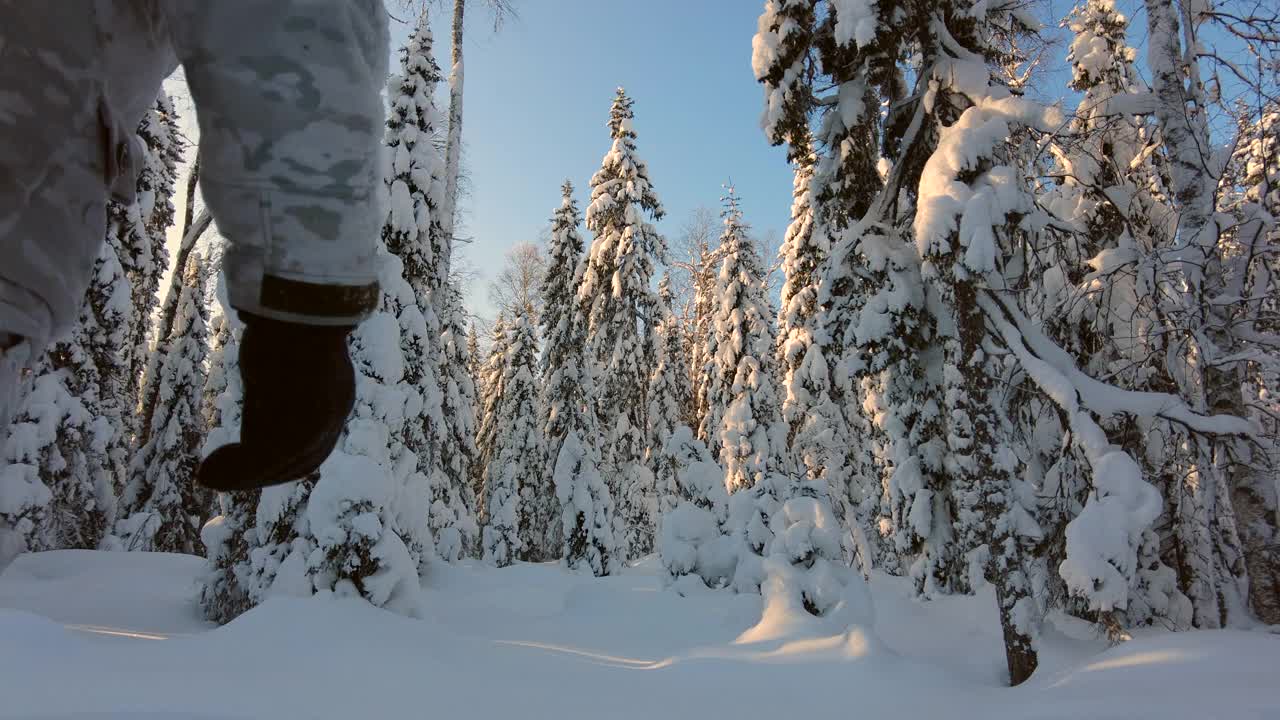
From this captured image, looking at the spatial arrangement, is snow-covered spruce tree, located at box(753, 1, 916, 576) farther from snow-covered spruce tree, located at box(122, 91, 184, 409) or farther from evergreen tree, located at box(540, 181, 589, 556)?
evergreen tree, located at box(540, 181, 589, 556)

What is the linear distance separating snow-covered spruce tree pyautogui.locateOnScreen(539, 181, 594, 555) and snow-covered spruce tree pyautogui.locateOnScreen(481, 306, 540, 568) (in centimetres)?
129

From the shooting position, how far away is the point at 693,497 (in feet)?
45.4

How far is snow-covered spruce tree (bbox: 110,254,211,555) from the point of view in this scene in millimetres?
18594

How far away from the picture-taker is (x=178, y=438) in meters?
18.6

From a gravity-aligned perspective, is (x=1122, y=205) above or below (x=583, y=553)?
above

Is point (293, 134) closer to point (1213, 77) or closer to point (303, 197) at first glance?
point (303, 197)

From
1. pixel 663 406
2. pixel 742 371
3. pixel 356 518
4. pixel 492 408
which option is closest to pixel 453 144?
pixel 356 518

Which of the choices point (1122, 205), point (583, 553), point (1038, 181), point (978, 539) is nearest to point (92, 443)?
point (583, 553)

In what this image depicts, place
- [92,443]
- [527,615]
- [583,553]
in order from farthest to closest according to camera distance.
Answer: [583,553]
[92,443]
[527,615]

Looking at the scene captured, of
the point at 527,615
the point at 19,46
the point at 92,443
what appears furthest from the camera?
the point at 92,443

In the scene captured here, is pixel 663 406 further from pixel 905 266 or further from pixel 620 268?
pixel 905 266

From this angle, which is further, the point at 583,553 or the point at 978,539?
the point at 583,553

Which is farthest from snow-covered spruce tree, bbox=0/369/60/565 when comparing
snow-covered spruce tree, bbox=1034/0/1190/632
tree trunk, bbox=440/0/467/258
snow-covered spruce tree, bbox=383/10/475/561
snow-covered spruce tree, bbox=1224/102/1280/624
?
snow-covered spruce tree, bbox=1224/102/1280/624

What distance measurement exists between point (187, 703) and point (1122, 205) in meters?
9.81
